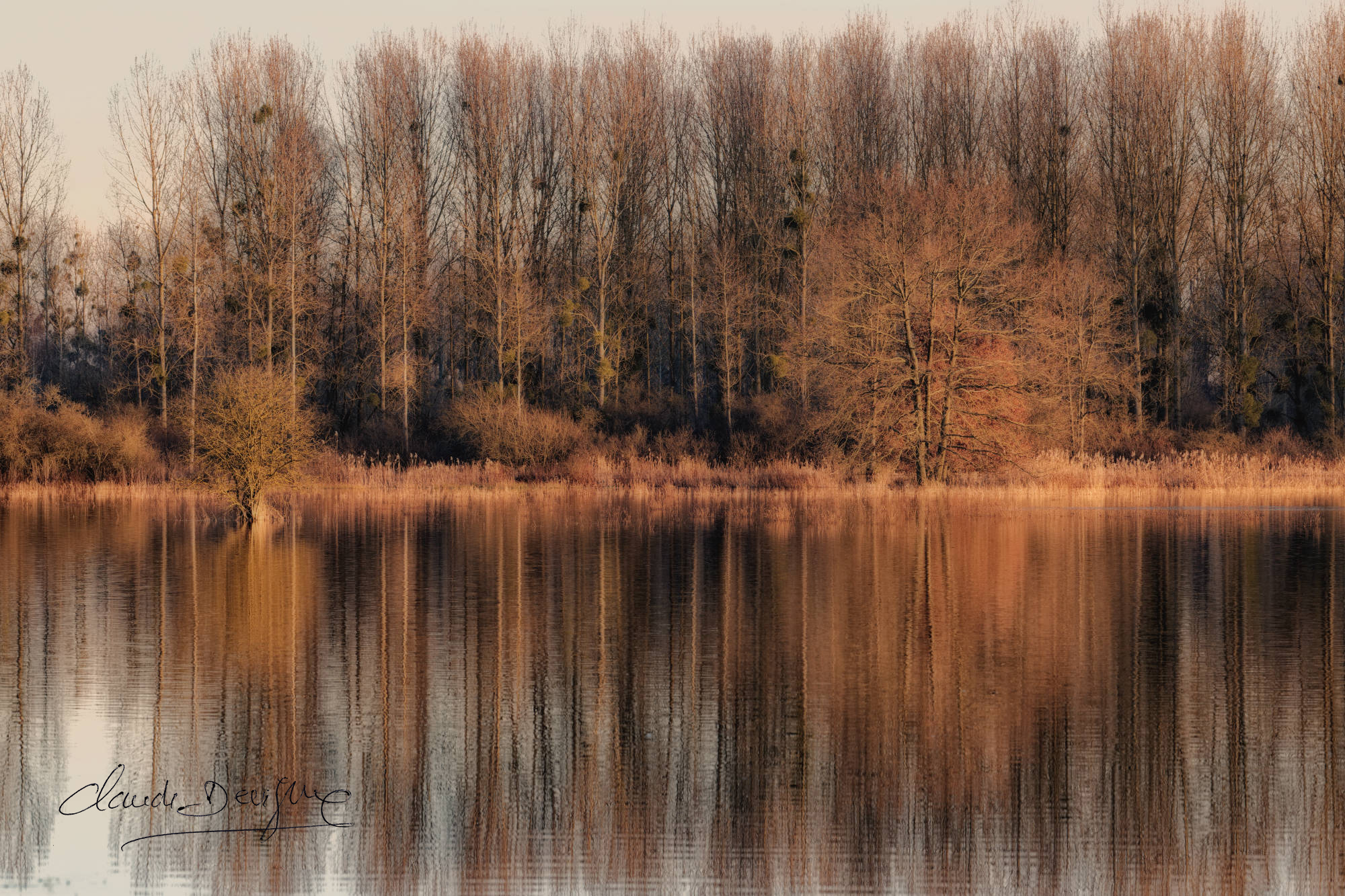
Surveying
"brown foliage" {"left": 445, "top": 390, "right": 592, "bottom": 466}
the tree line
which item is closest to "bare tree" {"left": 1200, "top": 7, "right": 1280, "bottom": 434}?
the tree line

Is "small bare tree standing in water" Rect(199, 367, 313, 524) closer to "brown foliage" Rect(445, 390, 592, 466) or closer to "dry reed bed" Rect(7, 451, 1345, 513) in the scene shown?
"dry reed bed" Rect(7, 451, 1345, 513)

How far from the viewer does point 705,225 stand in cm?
7112

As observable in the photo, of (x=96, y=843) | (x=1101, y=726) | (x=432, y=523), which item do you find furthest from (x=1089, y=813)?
(x=432, y=523)

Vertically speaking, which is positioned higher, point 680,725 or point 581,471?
point 581,471

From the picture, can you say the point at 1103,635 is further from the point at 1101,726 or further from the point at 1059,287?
the point at 1059,287

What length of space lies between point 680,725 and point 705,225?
60378 millimetres

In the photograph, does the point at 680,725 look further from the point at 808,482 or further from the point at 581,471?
the point at 581,471

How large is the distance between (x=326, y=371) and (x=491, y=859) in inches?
2381

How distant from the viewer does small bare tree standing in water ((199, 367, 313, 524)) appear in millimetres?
33438

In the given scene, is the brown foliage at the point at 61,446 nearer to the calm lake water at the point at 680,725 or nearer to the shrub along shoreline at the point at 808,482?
the shrub along shoreline at the point at 808,482

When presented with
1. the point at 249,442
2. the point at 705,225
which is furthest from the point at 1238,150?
the point at 249,442
